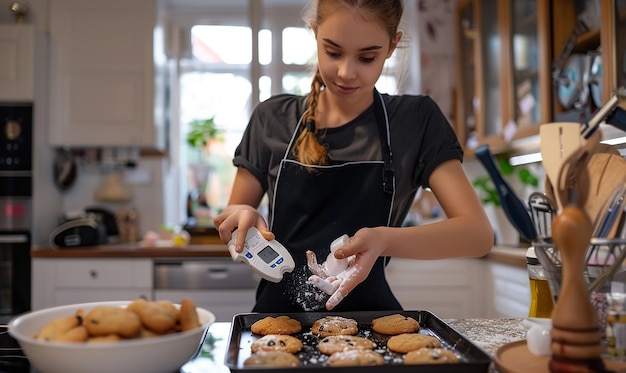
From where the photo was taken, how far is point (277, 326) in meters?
1.02

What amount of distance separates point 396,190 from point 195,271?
1.88 metres

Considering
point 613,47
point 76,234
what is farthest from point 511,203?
point 76,234

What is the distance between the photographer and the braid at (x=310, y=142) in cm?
132

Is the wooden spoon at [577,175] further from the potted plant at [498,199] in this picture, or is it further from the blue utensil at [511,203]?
the potted plant at [498,199]

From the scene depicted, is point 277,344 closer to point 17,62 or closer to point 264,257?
point 264,257

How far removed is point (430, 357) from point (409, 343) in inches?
4.2

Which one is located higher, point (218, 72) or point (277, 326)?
point (218, 72)

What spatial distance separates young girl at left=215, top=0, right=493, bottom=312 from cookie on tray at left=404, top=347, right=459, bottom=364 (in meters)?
0.32

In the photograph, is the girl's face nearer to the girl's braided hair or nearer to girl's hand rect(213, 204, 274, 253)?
the girl's braided hair

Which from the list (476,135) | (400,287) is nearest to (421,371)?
(400,287)

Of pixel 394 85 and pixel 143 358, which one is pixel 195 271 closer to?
pixel 394 85

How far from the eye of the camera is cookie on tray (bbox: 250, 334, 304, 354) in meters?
0.90

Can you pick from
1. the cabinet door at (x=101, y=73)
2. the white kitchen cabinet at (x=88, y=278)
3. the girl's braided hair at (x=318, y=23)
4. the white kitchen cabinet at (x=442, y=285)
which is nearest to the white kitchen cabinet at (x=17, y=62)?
the cabinet door at (x=101, y=73)

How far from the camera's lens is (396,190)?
1328 millimetres
